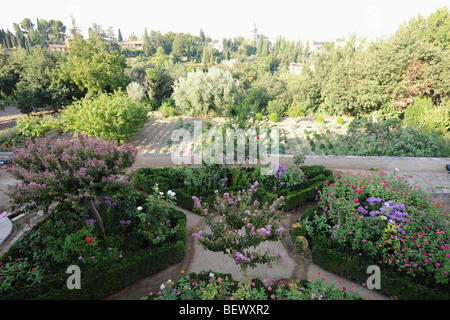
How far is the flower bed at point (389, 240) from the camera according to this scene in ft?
12.8

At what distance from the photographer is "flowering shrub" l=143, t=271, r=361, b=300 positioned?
340 cm

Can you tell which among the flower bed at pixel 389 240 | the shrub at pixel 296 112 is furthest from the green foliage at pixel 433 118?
the flower bed at pixel 389 240

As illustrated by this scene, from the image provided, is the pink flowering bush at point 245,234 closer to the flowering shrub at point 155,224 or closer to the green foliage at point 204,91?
the flowering shrub at point 155,224

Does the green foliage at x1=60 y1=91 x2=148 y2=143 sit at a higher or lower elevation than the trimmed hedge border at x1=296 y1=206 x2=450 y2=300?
higher

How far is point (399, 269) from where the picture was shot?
160 inches

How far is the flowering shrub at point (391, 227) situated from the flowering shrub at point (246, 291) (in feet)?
3.57

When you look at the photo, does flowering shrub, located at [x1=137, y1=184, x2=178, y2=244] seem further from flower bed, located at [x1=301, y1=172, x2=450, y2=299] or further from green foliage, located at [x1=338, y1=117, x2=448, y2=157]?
green foliage, located at [x1=338, y1=117, x2=448, y2=157]

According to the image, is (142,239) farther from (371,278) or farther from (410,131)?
(410,131)

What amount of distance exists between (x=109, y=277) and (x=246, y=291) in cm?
238

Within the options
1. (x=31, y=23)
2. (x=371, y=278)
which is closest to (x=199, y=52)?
(x=31, y=23)

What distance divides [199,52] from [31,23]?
6118cm

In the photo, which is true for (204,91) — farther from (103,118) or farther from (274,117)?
(103,118)

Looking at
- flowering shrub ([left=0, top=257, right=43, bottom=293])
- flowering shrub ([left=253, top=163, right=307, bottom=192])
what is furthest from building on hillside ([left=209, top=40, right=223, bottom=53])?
flowering shrub ([left=0, top=257, right=43, bottom=293])

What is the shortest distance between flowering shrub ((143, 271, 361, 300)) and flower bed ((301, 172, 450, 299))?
734 mm
